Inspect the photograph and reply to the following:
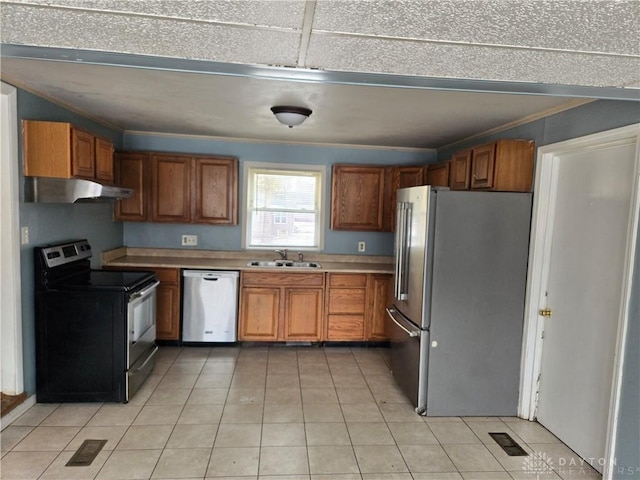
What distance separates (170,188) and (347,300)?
7.58 feet

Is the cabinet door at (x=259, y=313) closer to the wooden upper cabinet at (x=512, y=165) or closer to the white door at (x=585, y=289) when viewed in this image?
the wooden upper cabinet at (x=512, y=165)

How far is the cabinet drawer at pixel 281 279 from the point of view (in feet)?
13.8

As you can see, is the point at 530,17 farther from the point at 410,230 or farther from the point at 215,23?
the point at 410,230

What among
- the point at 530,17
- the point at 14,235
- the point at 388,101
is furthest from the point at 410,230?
the point at 14,235

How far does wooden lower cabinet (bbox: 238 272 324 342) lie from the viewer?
4219 millimetres

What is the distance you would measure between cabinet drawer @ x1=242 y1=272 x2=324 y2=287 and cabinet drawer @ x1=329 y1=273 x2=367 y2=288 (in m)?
0.14

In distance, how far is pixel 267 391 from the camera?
10.7ft

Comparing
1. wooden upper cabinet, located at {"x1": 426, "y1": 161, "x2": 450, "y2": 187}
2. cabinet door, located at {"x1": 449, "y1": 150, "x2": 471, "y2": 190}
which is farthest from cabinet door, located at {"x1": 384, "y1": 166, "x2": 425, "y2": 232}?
cabinet door, located at {"x1": 449, "y1": 150, "x2": 471, "y2": 190}

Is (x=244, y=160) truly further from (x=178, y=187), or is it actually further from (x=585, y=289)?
(x=585, y=289)

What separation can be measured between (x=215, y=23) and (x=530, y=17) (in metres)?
0.85

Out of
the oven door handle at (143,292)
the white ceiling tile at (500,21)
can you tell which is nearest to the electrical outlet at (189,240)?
the oven door handle at (143,292)

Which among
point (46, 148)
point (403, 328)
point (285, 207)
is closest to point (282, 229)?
point (285, 207)

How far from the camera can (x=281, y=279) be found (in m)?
4.23

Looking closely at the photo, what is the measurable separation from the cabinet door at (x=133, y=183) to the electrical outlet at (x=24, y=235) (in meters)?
1.52
